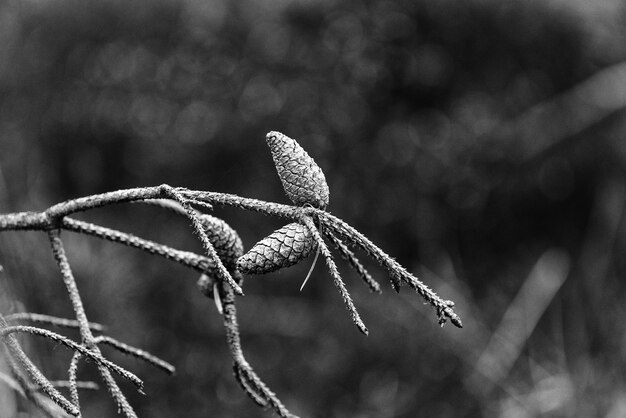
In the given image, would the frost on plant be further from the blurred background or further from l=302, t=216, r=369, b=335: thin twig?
the blurred background

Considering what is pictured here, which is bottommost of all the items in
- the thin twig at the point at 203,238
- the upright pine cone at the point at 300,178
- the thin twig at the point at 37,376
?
the thin twig at the point at 37,376

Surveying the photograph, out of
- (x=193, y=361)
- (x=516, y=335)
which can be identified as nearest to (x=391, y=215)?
(x=516, y=335)

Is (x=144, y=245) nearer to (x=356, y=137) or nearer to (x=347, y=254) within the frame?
(x=347, y=254)

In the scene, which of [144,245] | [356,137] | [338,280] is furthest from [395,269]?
[356,137]

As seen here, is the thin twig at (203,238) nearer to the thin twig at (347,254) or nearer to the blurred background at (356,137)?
the thin twig at (347,254)

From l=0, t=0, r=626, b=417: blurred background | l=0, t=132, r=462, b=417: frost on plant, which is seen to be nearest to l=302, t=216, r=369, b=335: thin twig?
l=0, t=132, r=462, b=417: frost on plant

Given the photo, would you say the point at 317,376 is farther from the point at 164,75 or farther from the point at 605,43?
the point at 605,43

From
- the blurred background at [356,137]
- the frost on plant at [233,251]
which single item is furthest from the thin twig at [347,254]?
the blurred background at [356,137]
